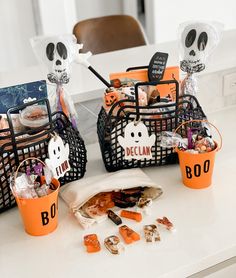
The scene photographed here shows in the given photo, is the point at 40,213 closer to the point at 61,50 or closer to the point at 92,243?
the point at 92,243

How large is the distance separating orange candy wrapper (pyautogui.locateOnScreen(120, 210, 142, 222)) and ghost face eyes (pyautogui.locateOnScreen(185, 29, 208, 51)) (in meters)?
0.42

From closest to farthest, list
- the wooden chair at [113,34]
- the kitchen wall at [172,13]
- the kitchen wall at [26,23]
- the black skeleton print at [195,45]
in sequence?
the black skeleton print at [195,45], the wooden chair at [113,34], the kitchen wall at [26,23], the kitchen wall at [172,13]

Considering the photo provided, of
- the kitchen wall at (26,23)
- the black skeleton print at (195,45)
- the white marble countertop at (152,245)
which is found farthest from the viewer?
the kitchen wall at (26,23)

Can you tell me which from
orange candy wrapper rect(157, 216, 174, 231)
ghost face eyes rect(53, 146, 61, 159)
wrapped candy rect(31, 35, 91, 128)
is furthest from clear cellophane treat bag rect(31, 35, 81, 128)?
orange candy wrapper rect(157, 216, 174, 231)

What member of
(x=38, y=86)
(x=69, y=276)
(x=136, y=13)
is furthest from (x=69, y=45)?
(x=136, y=13)

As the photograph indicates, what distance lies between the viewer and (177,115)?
114 cm

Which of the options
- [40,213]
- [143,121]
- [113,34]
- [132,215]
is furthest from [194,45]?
[113,34]

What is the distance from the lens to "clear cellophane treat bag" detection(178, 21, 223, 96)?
45.6 inches

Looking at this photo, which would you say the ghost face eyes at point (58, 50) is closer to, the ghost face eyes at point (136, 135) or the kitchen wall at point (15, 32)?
A: the ghost face eyes at point (136, 135)

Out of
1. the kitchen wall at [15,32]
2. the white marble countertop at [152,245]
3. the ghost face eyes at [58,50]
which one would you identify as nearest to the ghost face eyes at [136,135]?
the white marble countertop at [152,245]

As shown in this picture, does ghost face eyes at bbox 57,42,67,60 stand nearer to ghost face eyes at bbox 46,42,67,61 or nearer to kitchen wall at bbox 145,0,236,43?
ghost face eyes at bbox 46,42,67,61

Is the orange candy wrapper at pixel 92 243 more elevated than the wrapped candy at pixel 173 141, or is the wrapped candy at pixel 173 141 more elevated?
the wrapped candy at pixel 173 141

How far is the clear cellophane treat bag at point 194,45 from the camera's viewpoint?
3.80 feet

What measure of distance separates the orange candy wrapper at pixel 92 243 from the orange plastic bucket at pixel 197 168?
27 centimetres
